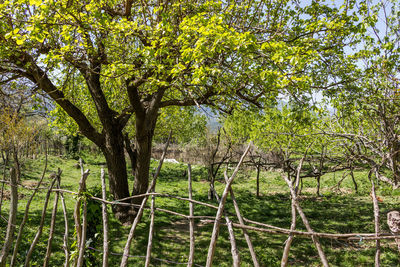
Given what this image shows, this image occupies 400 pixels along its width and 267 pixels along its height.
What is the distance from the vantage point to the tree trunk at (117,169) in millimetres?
8438

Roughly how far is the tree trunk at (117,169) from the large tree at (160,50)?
31mm

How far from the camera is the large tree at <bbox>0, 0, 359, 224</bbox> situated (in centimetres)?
480

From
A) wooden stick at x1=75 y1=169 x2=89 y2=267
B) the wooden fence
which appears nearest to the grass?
the wooden fence

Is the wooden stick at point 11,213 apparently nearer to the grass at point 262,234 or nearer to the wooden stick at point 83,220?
the wooden stick at point 83,220

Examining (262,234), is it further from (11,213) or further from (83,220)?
(11,213)

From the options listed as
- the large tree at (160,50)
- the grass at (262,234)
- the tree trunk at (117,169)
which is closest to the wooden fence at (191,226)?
the grass at (262,234)

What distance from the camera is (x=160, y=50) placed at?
482cm

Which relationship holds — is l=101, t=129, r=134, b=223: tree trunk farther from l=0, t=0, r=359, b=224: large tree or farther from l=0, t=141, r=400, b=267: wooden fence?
l=0, t=141, r=400, b=267: wooden fence

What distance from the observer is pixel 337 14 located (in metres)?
6.48

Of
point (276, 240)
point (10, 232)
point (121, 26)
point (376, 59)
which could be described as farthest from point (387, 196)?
point (10, 232)

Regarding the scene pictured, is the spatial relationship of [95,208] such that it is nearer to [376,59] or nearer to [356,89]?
[356,89]

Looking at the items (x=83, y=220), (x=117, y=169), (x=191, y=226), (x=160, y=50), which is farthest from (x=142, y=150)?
(x=191, y=226)

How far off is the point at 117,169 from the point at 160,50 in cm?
493

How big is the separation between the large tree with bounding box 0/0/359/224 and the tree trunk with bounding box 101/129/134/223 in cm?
3
